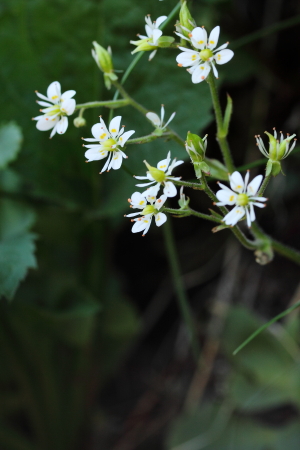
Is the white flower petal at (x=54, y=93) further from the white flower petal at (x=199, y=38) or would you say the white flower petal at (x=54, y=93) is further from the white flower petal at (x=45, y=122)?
the white flower petal at (x=199, y=38)

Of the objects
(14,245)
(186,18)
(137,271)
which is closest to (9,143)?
(14,245)

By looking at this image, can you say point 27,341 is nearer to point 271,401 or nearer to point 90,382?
point 90,382

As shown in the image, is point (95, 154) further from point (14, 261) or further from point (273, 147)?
point (14, 261)

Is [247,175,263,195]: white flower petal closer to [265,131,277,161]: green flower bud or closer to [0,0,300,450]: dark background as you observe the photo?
[265,131,277,161]: green flower bud

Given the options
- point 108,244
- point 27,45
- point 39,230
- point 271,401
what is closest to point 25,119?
point 27,45

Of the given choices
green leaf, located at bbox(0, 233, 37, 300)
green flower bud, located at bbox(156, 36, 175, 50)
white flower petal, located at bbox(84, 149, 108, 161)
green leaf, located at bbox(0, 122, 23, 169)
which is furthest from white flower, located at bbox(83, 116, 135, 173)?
green leaf, located at bbox(0, 122, 23, 169)

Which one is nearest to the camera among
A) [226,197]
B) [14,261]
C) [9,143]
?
[226,197]
